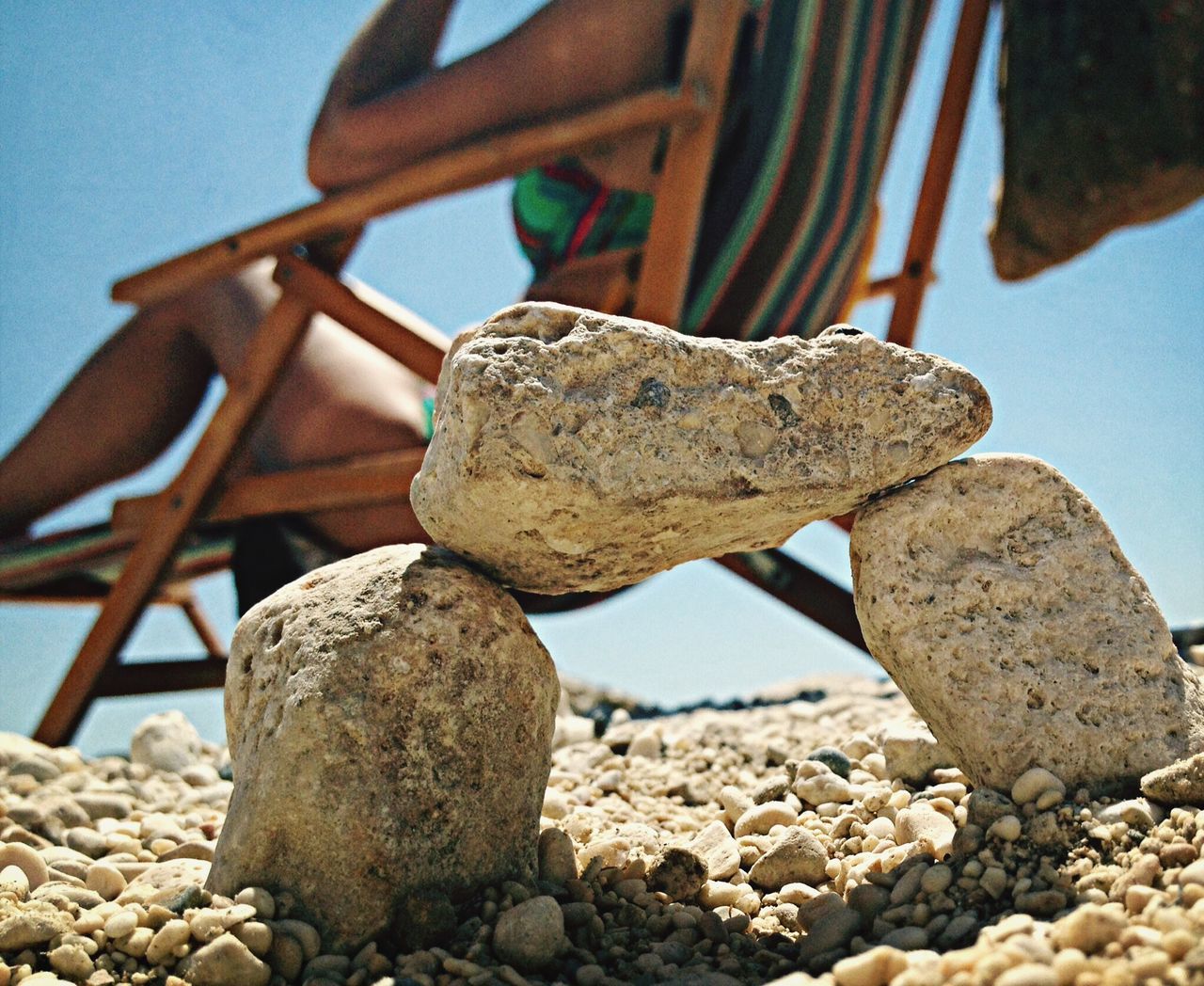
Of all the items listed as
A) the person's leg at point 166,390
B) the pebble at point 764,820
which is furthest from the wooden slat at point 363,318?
the pebble at point 764,820

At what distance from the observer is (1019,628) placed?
189 centimetres

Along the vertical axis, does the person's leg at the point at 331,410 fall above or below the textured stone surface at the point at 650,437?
above

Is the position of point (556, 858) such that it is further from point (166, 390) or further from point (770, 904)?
point (166, 390)

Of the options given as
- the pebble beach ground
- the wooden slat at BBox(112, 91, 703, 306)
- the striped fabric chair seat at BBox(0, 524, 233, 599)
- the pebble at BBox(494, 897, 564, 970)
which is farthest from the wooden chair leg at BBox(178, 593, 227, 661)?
the pebble at BBox(494, 897, 564, 970)

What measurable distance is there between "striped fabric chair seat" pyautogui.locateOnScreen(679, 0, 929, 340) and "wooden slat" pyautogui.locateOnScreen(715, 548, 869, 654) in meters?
0.77

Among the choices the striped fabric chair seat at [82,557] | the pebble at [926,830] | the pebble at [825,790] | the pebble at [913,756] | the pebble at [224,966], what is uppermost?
the striped fabric chair seat at [82,557]

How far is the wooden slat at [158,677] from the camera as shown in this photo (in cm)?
387

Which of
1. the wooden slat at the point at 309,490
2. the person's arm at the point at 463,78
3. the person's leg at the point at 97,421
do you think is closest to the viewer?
the person's arm at the point at 463,78

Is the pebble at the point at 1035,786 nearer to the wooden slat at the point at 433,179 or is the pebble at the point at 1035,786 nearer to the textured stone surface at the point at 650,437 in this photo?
the textured stone surface at the point at 650,437

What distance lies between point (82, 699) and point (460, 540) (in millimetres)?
2487

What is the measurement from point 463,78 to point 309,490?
55.5 inches

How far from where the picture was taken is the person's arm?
327 centimetres

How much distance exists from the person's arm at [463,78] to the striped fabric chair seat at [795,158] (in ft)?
1.45

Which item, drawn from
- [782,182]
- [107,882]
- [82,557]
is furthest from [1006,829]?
[82,557]
